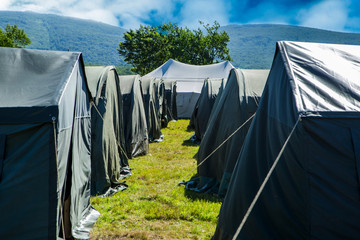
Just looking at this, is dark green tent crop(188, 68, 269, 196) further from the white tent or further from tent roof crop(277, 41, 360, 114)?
the white tent

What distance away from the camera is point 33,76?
11.2 feet

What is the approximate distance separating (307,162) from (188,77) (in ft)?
69.0

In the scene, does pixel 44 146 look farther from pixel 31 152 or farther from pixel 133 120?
pixel 133 120

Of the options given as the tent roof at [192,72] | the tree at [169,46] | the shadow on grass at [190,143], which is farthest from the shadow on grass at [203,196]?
the tree at [169,46]

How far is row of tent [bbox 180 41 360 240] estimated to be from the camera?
242 cm

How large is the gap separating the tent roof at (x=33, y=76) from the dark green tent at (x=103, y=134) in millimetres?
1697

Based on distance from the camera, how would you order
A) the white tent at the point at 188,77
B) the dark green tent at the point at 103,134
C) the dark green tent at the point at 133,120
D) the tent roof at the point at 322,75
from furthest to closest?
the white tent at the point at 188,77 → the dark green tent at the point at 133,120 → the dark green tent at the point at 103,134 → the tent roof at the point at 322,75

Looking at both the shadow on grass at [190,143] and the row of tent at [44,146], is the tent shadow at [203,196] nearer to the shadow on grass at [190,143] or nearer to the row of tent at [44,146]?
the row of tent at [44,146]

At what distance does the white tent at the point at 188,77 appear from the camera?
835 inches

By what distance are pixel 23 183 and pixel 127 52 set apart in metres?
43.6

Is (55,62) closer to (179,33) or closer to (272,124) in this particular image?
(272,124)

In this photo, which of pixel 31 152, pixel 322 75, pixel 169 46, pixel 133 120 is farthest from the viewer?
pixel 169 46

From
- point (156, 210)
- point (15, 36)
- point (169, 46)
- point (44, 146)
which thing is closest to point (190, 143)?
point (156, 210)

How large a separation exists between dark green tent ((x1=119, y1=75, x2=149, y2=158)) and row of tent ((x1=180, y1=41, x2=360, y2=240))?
18.6 ft
